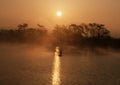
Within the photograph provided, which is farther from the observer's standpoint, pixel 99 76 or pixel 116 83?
pixel 99 76

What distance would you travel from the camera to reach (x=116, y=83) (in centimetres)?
4300

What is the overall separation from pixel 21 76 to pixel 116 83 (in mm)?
11750

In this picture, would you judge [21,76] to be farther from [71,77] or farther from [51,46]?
[51,46]

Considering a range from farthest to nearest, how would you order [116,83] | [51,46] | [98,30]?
[51,46] < [98,30] < [116,83]

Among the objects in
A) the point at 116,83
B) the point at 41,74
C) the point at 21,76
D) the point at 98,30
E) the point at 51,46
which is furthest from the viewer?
the point at 51,46

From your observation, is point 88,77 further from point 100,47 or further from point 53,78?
point 100,47

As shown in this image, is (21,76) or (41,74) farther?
(41,74)

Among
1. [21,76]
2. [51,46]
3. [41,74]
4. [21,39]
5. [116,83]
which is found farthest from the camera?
[21,39]

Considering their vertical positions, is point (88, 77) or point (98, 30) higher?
point (98, 30)

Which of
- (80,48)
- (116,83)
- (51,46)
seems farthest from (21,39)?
(116,83)

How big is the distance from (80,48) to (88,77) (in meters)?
73.6

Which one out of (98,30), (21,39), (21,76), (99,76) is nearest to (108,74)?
(99,76)

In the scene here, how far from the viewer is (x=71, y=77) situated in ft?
155

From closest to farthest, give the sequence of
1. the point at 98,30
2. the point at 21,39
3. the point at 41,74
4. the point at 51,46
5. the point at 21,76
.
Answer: the point at 21,76
the point at 41,74
the point at 98,30
the point at 51,46
the point at 21,39
